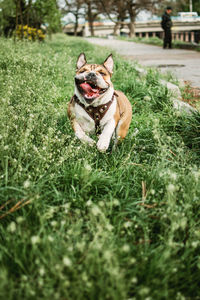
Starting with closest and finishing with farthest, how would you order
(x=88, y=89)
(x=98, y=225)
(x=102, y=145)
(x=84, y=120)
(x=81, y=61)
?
(x=98, y=225) < (x=102, y=145) < (x=88, y=89) < (x=84, y=120) < (x=81, y=61)

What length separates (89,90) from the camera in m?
3.49

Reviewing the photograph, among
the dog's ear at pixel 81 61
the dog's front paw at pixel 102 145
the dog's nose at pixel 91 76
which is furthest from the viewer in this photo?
the dog's ear at pixel 81 61

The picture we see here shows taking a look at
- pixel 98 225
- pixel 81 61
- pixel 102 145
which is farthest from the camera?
pixel 81 61

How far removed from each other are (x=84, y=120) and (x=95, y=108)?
18cm

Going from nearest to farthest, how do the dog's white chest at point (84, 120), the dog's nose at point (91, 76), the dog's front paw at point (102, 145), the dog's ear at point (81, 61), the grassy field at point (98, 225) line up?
1. the grassy field at point (98, 225)
2. the dog's front paw at point (102, 145)
3. the dog's nose at point (91, 76)
4. the dog's white chest at point (84, 120)
5. the dog's ear at point (81, 61)

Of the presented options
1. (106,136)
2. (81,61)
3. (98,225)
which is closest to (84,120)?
(106,136)

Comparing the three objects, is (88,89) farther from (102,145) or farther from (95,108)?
(102,145)

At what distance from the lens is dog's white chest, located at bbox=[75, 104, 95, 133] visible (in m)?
3.58

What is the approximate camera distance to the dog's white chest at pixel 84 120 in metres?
3.58

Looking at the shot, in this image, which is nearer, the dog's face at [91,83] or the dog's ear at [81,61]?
the dog's face at [91,83]

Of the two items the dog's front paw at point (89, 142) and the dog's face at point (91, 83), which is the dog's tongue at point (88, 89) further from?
the dog's front paw at point (89, 142)

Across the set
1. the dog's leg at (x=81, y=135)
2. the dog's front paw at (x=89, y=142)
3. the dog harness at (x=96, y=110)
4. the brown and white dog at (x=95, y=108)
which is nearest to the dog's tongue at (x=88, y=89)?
the brown and white dog at (x=95, y=108)

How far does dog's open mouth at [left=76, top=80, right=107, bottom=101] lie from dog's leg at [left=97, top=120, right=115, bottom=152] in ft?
1.15

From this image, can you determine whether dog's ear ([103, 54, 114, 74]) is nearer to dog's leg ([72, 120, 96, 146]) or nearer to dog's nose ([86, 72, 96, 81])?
dog's nose ([86, 72, 96, 81])
